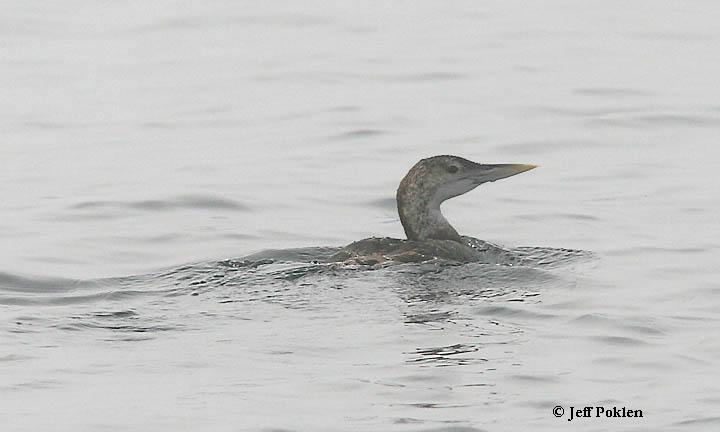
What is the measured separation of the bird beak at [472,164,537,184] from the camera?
43.2ft

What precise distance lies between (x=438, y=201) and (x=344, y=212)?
6.91 ft

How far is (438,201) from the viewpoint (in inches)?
509

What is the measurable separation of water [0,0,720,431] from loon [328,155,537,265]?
1.58 feet

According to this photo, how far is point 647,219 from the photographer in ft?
46.9

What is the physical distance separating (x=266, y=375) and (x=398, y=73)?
1227cm

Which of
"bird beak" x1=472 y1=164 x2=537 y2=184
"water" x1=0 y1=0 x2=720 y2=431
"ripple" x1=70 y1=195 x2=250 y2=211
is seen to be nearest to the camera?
"water" x1=0 y1=0 x2=720 y2=431

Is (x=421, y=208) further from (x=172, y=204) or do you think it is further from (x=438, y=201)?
(x=172, y=204)

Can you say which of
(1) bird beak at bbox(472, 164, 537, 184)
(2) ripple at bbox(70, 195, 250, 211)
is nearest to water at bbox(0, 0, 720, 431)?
(2) ripple at bbox(70, 195, 250, 211)

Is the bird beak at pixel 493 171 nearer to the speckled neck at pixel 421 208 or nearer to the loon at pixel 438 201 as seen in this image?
the loon at pixel 438 201

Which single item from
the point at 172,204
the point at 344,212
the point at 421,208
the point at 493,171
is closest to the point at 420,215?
the point at 421,208

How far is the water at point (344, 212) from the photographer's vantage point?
9.30 meters

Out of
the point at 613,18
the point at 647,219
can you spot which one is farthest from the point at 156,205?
the point at 613,18

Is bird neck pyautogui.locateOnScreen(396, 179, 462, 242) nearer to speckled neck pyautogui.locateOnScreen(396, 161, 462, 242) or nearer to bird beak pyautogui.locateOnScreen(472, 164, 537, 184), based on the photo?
speckled neck pyautogui.locateOnScreen(396, 161, 462, 242)

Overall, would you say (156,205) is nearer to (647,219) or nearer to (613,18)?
(647,219)
